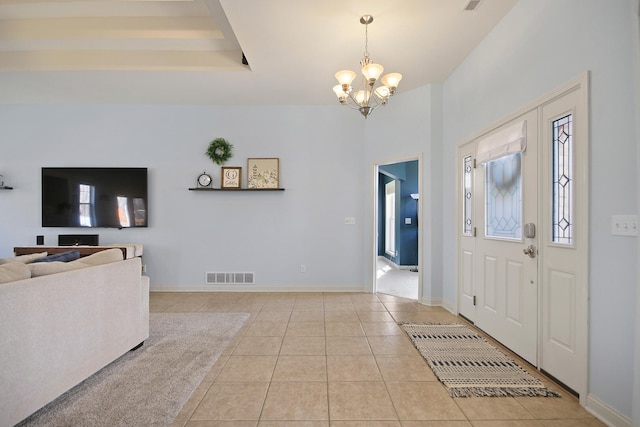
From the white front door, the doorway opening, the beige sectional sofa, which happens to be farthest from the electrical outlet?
the doorway opening

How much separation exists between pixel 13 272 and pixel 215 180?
10.7 ft

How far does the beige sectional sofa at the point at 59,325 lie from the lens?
1595mm

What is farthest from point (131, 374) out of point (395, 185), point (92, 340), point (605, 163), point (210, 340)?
point (395, 185)

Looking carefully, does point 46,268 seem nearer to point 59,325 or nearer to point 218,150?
point 59,325

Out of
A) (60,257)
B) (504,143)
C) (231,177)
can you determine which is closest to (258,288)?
(231,177)

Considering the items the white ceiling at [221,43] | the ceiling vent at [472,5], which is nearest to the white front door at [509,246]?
the ceiling vent at [472,5]

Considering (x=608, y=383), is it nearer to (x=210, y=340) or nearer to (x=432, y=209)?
(x=432, y=209)

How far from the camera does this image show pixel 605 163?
5.88ft

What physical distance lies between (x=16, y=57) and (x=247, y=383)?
477 centimetres

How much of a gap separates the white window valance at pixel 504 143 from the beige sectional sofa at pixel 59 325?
3327 millimetres

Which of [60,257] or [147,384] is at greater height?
[60,257]

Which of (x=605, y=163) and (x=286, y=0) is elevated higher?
(x=286, y=0)

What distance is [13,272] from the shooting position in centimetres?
179

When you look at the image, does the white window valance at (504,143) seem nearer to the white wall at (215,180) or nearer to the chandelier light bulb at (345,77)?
the chandelier light bulb at (345,77)
